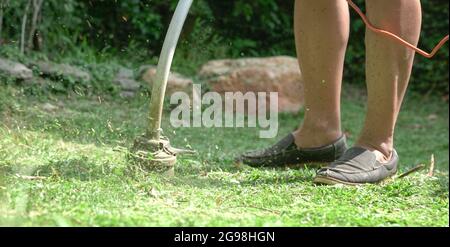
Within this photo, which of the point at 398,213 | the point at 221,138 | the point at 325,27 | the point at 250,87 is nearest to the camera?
the point at 398,213

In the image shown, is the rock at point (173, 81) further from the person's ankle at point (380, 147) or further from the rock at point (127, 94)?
the person's ankle at point (380, 147)

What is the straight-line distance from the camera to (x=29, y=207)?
1.92 metres

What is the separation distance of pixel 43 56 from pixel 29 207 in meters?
3.18

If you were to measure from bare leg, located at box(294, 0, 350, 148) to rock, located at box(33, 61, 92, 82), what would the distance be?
2020mm

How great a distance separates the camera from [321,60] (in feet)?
9.20

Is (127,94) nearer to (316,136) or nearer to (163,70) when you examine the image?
(316,136)

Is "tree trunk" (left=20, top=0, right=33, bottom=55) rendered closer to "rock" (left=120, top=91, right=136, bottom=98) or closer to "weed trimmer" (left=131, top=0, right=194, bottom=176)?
"rock" (left=120, top=91, right=136, bottom=98)

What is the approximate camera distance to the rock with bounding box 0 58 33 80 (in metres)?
4.29

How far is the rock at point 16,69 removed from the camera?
14.1 feet

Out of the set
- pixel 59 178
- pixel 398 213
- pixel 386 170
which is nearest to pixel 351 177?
pixel 386 170

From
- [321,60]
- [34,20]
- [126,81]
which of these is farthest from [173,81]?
[321,60]

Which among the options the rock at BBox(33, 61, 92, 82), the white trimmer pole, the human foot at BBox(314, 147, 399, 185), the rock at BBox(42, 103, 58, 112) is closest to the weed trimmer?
the white trimmer pole

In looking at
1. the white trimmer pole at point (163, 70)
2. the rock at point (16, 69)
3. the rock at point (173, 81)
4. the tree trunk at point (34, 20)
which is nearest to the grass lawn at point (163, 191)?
the white trimmer pole at point (163, 70)
